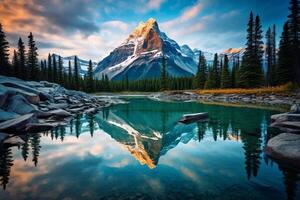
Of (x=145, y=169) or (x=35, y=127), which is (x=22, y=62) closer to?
(x=35, y=127)

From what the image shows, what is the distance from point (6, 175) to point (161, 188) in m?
5.65

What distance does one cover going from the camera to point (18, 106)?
1680 cm

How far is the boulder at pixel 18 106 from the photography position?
16331 millimetres

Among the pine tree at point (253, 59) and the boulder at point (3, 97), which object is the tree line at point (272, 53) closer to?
the pine tree at point (253, 59)

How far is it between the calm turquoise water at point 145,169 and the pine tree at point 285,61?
122 ft

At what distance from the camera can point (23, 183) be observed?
6250 millimetres

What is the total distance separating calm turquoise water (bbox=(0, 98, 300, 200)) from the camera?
5633 mm

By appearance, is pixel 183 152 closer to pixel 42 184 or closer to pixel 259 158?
pixel 259 158

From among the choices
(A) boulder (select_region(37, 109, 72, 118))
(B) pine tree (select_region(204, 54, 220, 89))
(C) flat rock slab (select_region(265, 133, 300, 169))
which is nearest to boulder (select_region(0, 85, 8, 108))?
(A) boulder (select_region(37, 109, 72, 118))

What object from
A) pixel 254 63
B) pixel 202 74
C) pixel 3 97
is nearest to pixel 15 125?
pixel 3 97

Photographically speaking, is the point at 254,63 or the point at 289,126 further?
the point at 254,63

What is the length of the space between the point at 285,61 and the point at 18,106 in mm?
49027

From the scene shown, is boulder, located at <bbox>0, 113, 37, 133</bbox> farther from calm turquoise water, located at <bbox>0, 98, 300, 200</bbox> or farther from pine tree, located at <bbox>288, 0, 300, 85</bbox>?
pine tree, located at <bbox>288, 0, 300, 85</bbox>

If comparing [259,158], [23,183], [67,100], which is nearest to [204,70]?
[67,100]
